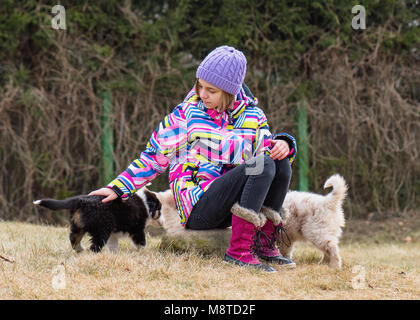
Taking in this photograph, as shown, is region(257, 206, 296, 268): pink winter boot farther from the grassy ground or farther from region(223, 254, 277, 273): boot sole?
region(223, 254, 277, 273): boot sole

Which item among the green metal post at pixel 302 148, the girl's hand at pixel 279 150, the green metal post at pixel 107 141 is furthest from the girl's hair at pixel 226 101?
the green metal post at pixel 302 148

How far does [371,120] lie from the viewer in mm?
7305

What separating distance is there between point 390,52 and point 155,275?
557cm

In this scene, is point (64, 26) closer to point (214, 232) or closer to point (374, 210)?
point (214, 232)

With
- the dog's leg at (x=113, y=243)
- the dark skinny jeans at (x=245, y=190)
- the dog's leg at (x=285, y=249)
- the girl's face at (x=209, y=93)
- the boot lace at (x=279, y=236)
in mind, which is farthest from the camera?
the dog's leg at (x=113, y=243)

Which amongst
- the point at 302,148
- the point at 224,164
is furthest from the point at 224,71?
the point at 302,148

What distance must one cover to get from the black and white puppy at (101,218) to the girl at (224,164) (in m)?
0.27

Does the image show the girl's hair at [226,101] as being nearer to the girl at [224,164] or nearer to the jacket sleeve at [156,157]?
the girl at [224,164]

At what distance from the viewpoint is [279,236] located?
4109 mm

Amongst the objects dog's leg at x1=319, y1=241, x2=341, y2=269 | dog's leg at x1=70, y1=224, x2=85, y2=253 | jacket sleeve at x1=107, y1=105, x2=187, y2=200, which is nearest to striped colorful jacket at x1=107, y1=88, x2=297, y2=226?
jacket sleeve at x1=107, y1=105, x2=187, y2=200

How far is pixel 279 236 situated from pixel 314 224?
0.95 feet

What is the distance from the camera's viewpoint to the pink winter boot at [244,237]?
3449 millimetres

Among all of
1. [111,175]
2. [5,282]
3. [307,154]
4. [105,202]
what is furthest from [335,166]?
[5,282]

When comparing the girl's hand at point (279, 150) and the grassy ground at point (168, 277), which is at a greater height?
the girl's hand at point (279, 150)
